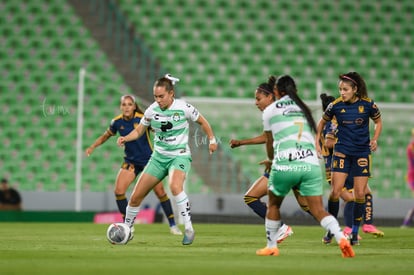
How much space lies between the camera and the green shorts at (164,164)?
1182 cm

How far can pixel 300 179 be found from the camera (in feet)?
31.8

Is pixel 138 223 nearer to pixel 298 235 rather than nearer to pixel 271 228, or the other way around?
pixel 298 235

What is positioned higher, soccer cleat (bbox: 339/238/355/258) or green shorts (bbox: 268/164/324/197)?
green shorts (bbox: 268/164/324/197)

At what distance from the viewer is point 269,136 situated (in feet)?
33.5

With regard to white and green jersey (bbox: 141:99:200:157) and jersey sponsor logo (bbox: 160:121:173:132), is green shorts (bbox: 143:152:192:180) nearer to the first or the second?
white and green jersey (bbox: 141:99:200:157)

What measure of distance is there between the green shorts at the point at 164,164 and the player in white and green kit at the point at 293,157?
6.93 feet

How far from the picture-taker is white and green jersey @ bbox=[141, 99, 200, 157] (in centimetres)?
1174

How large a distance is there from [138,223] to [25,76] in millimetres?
6348

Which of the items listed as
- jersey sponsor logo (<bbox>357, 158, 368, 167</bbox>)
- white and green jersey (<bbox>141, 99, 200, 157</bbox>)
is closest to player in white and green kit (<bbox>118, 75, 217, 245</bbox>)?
white and green jersey (<bbox>141, 99, 200, 157</bbox>)

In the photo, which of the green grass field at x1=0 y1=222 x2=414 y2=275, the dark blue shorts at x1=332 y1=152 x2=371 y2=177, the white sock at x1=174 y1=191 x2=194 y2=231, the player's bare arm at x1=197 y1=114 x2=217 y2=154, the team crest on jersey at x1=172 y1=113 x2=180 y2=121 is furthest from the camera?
the dark blue shorts at x1=332 y1=152 x2=371 y2=177

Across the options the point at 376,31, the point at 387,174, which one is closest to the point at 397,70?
the point at 376,31

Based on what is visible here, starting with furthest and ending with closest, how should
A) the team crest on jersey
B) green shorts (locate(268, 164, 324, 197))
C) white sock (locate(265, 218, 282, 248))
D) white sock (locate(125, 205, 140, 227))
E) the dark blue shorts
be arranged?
the dark blue shorts
white sock (locate(125, 205, 140, 227))
the team crest on jersey
white sock (locate(265, 218, 282, 248))
green shorts (locate(268, 164, 324, 197))

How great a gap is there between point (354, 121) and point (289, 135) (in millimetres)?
2885

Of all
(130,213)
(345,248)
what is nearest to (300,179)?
(345,248)
